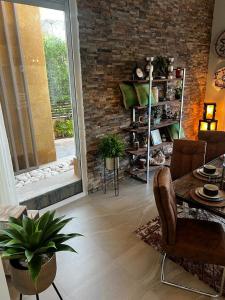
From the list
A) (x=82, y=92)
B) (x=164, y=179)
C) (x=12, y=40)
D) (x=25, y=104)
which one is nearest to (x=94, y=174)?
(x=82, y=92)

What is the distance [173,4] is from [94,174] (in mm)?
3067

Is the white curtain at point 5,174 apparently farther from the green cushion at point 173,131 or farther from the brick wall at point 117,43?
the green cushion at point 173,131

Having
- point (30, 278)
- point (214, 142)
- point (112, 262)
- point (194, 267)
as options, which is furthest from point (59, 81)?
point (194, 267)

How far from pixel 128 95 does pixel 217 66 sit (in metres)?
2.57

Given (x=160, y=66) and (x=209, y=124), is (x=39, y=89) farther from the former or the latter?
(x=209, y=124)

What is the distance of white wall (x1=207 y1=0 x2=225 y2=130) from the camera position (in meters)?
4.41

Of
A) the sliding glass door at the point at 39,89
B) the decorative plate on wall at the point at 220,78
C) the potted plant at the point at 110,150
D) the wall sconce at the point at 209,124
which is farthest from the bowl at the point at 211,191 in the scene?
the decorative plate on wall at the point at 220,78

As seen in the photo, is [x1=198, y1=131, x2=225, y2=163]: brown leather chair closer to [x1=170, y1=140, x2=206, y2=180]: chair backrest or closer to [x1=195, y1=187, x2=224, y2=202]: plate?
[x1=170, y1=140, x2=206, y2=180]: chair backrest

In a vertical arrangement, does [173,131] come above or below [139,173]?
above

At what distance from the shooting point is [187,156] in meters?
2.57

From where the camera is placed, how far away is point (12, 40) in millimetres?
3199

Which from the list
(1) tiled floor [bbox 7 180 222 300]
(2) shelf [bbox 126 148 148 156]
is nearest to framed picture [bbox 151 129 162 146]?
(2) shelf [bbox 126 148 148 156]

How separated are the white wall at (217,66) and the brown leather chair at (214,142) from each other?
2123mm

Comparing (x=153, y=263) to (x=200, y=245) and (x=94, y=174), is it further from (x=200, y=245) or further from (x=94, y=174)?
(x=94, y=174)
